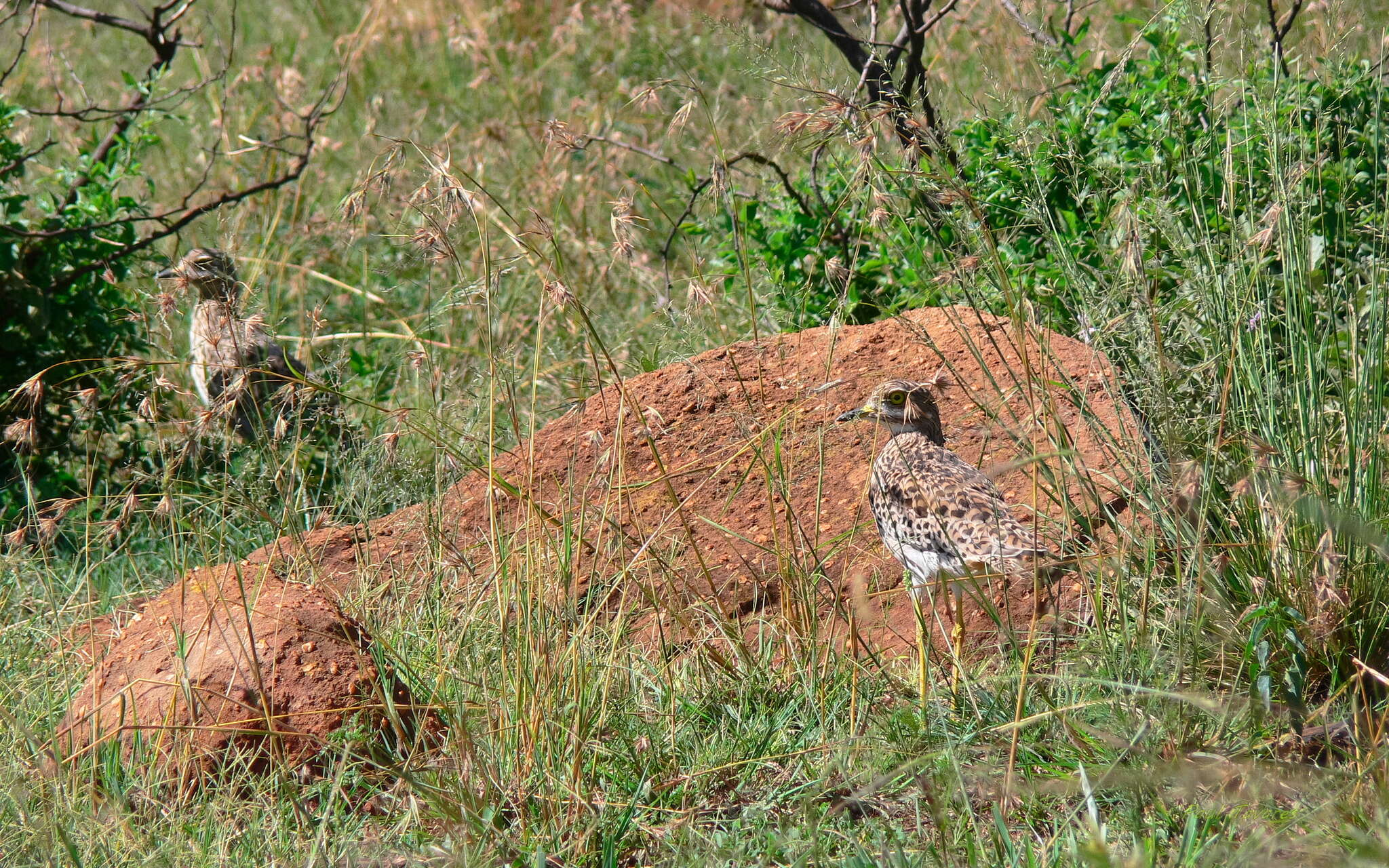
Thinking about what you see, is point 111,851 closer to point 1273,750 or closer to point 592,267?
point 1273,750

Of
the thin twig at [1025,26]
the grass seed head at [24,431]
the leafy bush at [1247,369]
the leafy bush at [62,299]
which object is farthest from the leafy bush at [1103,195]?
the leafy bush at [62,299]

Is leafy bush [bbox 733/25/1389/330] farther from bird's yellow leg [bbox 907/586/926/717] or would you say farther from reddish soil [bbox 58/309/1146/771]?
bird's yellow leg [bbox 907/586/926/717]

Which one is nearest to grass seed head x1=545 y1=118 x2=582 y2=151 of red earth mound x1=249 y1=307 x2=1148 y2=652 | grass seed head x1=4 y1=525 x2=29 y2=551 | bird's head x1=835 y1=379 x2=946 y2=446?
→ red earth mound x1=249 y1=307 x2=1148 y2=652

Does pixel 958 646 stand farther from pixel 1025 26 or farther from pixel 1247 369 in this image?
pixel 1025 26

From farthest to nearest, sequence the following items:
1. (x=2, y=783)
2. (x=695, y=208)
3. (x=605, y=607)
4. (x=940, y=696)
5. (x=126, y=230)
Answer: (x=695, y=208) → (x=126, y=230) → (x=605, y=607) → (x=940, y=696) → (x=2, y=783)

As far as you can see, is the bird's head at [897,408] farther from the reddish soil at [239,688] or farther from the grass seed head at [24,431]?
the grass seed head at [24,431]

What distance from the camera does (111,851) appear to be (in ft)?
8.15

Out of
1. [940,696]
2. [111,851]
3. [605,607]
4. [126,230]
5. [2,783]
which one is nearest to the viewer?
[111,851]

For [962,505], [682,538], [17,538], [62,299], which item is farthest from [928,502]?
[62,299]

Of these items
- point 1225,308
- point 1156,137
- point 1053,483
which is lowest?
point 1053,483

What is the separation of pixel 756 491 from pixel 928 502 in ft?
2.48

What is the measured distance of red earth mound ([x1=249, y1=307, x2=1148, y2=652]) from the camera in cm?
291

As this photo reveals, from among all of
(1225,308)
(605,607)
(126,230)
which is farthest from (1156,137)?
(126,230)

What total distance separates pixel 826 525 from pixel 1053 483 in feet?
3.88
